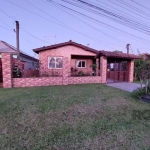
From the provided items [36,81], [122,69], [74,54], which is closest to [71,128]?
[36,81]

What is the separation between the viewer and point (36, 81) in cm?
975

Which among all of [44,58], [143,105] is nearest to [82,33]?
[44,58]

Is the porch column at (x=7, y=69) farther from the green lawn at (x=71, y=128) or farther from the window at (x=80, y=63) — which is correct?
the window at (x=80, y=63)

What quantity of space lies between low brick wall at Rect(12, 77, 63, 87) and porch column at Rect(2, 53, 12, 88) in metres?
0.38

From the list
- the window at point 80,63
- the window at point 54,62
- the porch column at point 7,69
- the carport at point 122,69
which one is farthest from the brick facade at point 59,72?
the window at point 80,63

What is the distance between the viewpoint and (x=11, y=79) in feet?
29.6

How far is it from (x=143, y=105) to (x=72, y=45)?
32.7 ft

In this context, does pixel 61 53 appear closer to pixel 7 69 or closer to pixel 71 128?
pixel 7 69

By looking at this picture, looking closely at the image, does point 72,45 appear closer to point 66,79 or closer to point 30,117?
point 66,79

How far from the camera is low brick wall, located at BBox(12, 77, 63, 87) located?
365 inches

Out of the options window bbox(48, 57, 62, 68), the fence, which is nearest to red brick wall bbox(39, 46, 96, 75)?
window bbox(48, 57, 62, 68)

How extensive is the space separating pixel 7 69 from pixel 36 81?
83.2 inches

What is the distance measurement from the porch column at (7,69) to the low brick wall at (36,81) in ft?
1.24

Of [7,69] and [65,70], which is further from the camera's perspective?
[65,70]
